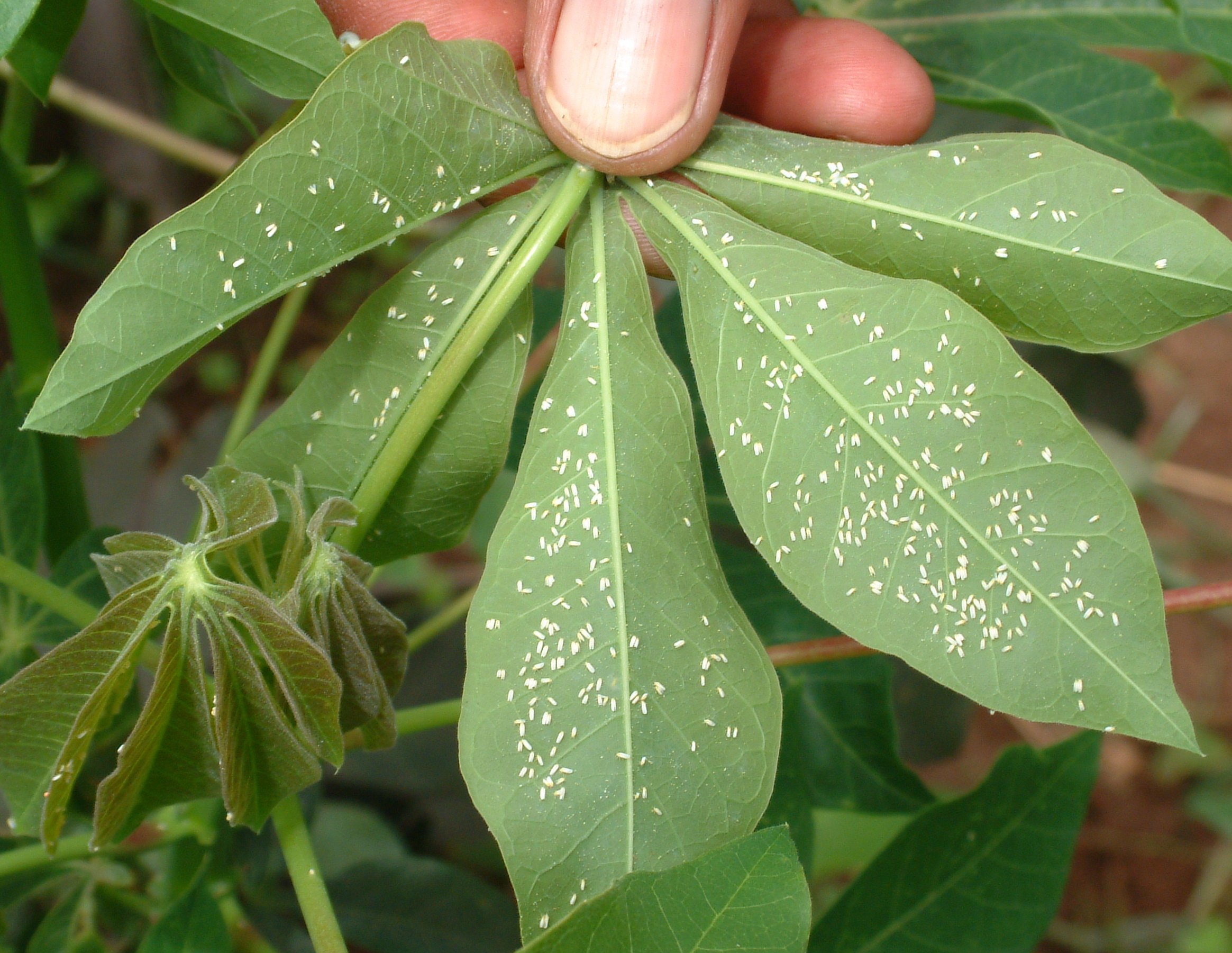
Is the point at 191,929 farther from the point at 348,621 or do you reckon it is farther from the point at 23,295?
the point at 23,295

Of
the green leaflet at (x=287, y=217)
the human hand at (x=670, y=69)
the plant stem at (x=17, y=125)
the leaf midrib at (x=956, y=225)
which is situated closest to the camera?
the green leaflet at (x=287, y=217)

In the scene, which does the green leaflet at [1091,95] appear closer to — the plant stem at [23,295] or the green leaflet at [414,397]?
the green leaflet at [414,397]

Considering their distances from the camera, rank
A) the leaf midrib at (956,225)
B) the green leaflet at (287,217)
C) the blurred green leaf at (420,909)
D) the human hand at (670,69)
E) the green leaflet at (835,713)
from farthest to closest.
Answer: the blurred green leaf at (420,909)
the green leaflet at (835,713)
the human hand at (670,69)
the leaf midrib at (956,225)
the green leaflet at (287,217)

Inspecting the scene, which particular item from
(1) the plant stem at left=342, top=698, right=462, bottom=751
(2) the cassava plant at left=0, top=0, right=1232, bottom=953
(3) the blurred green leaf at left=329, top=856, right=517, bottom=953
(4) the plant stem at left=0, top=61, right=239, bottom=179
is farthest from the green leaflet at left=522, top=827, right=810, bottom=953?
(4) the plant stem at left=0, top=61, right=239, bottom=179

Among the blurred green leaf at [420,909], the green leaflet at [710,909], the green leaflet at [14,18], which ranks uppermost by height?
the green leaflet at [14,18]

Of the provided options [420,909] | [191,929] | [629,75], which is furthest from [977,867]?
[629,75]

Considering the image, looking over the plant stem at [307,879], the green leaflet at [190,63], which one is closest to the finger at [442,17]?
the green leaflet at [190,63]

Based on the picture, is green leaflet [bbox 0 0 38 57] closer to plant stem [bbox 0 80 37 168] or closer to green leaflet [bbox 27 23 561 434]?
green leaflet [bbox 27 23 561 434]
